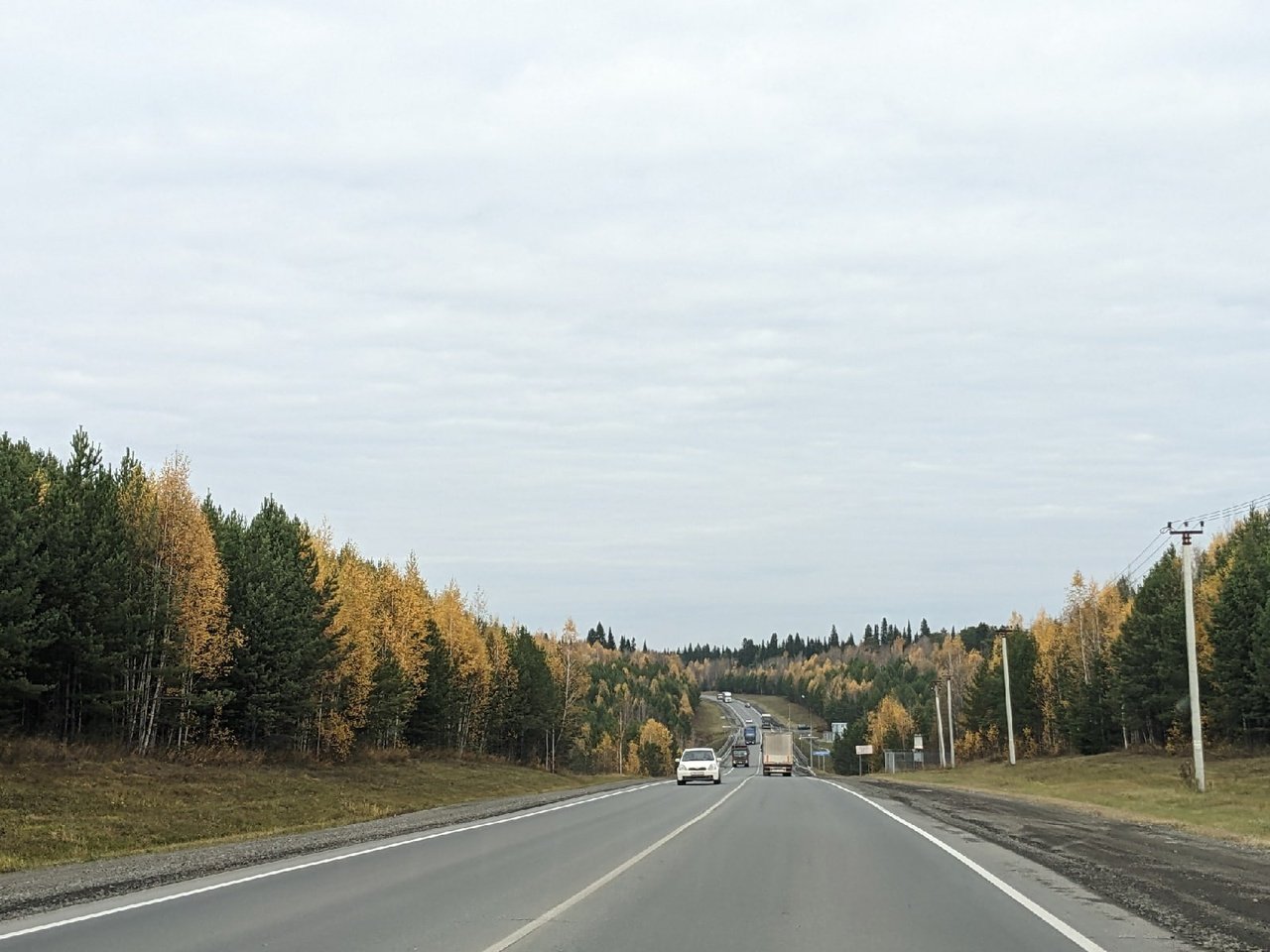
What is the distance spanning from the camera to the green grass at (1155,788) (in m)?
29.5

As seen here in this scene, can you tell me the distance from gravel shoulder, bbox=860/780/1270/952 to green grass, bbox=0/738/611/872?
1506 centimetres

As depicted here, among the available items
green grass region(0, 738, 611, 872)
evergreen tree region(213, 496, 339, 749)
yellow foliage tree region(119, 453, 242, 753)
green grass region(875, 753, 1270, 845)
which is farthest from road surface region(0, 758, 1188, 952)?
evergreen tree region(213, 496, 339, 749)

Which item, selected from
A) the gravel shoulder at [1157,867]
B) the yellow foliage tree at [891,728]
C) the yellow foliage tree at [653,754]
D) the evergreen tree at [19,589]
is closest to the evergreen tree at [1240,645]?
the gravel shoulder at [1157,867]

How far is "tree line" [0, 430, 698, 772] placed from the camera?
40.8 meters

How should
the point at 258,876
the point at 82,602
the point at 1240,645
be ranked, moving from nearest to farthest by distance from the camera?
the point at 258,876 → the point at 82,602 → the point at 1240,645

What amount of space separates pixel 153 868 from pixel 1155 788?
4085 centimetres

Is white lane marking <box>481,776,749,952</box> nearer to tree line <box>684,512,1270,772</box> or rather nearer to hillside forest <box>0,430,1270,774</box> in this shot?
hillside forest <box>0,430,1270,774</box>

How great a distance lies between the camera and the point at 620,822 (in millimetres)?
26984

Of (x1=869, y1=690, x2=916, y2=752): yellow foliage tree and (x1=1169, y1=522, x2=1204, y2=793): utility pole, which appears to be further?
(x1=869, y1=690, x2=916, y2=752): yellow foliage tree

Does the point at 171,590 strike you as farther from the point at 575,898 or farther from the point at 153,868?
the point at 575,898

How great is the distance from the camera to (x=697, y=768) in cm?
5988

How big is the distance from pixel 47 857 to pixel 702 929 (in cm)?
1525

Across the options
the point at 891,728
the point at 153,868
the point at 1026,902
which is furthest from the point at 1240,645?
the point at 891,728

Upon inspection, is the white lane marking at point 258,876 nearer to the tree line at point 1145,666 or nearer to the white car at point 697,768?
the white car at point 697,768
